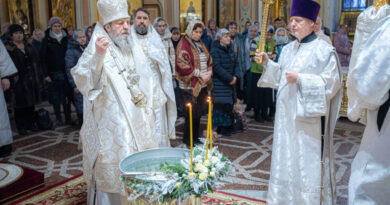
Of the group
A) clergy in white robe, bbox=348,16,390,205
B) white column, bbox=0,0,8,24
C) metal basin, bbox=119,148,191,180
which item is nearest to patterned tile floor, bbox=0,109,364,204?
clergy in white robe, bbox=348,16,390,205

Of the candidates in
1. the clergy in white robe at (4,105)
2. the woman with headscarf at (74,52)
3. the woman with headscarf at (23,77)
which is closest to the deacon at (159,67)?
the clergy in white robe at (4,105)

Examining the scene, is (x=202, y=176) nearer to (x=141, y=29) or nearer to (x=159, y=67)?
(x=159, y=67)

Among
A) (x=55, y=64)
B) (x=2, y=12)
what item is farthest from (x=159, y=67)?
(x=2, y=12)

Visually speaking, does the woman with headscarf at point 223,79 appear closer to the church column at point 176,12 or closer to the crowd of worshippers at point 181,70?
the crowd of worshippers at point 181,70

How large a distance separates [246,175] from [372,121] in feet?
7.71

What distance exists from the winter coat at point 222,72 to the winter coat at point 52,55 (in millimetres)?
2998

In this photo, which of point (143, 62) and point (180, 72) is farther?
point (180, 72)

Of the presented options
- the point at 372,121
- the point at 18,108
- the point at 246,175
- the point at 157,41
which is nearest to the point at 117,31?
the point at 157,41

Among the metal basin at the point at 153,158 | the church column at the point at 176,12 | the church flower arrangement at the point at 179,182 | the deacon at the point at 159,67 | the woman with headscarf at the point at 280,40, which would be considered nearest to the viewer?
the church flower arrangement at the point at 179,182

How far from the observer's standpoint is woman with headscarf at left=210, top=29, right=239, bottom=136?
228 inches

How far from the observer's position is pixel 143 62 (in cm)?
302

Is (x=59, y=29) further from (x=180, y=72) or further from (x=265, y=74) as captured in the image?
(x=265, y=74)

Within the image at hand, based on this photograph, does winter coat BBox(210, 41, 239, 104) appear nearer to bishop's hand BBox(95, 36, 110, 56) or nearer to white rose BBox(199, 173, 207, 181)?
bishop's hand BBox(95, 36, 110, 56)

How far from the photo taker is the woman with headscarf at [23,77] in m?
6.19
